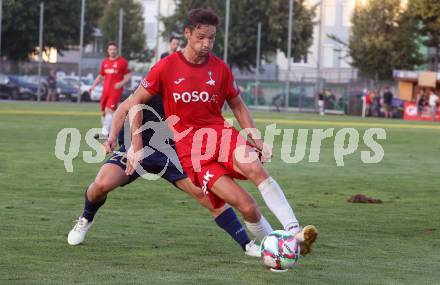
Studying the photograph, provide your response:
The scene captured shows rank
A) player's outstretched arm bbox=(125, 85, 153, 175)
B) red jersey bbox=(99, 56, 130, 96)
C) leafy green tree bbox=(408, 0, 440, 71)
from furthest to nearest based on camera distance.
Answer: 1. leafy green tree bbox=(408, 0, 440, 71)
2. red jersey bbox=(99, 56, 130, 96)
3. player's outstretched arm bbox=(125, 85, 153, 175)

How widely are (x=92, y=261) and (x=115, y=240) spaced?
1.36 metres

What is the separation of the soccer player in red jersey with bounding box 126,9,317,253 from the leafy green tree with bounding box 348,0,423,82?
6925cm

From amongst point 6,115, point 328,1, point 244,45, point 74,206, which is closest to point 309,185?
point 74,206

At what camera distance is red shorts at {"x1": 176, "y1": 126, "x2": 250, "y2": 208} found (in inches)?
355

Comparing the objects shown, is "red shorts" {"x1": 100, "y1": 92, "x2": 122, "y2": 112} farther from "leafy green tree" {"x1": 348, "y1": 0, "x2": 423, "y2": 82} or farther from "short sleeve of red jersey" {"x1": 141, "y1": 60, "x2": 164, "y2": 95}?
"leafy green tree" {"x1": 348, "y1": 0, "x2": 423, "y2": 82}

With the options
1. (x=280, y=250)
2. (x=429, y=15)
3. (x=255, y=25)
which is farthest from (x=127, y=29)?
(x=280, y=250)

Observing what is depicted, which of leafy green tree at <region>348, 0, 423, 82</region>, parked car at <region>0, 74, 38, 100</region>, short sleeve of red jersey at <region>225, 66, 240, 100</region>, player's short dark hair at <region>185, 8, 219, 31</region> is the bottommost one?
parked car at <region>0, 74, 38, 100</region>

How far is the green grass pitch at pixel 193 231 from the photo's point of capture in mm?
9016

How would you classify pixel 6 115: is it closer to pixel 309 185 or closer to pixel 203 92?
pixel 309 185

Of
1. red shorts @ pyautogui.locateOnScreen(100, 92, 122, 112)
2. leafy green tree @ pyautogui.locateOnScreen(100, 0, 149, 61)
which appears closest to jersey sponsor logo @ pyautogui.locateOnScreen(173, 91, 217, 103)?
red shorts @ pyautogui.locateOnScreen(100, 92, 122, 112)

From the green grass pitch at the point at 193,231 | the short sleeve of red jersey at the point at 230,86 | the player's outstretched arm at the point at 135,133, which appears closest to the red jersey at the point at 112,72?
the green grass pitch at the point at 193,231

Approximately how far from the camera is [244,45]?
87688mm

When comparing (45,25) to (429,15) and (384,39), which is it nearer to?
(384,39)

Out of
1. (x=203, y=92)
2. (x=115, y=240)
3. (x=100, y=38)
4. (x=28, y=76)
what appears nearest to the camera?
(x=203, y=92)
